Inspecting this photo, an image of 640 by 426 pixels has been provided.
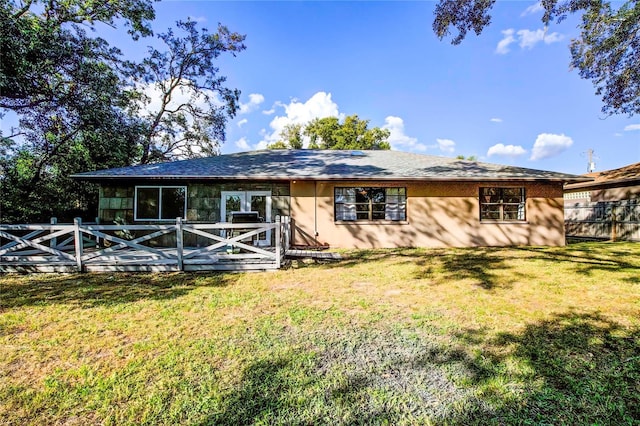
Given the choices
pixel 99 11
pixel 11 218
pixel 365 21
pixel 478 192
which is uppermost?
pixel 99 11

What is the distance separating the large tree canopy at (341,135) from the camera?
33000 millimetres

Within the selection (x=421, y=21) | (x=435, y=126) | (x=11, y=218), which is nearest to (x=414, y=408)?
(x=421, y=21)

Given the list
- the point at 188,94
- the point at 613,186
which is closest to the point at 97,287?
the point at 188,94

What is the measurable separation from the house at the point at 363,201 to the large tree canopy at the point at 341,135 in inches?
900

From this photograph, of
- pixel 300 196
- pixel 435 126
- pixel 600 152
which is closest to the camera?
pixel 300 196

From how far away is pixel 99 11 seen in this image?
1238 centimetres

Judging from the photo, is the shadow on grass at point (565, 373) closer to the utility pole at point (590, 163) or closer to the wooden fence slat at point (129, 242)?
the wooden fence slat at point (129, 242)

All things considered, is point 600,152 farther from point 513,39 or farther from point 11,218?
point 11,218

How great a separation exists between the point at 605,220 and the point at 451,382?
50.4ft

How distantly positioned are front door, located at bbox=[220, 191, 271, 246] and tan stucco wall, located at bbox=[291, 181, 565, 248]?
0.94 m

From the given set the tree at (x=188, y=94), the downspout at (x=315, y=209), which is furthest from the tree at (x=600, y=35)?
the tree at (x=188, y=94)

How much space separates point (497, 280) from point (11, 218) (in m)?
16.0

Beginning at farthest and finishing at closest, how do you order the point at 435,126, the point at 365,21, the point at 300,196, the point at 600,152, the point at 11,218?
the point at 600,152, the point at 435,126, the point at 365,21, the point at 11,218, the point at 300,196

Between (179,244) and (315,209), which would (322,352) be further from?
(315,209)
